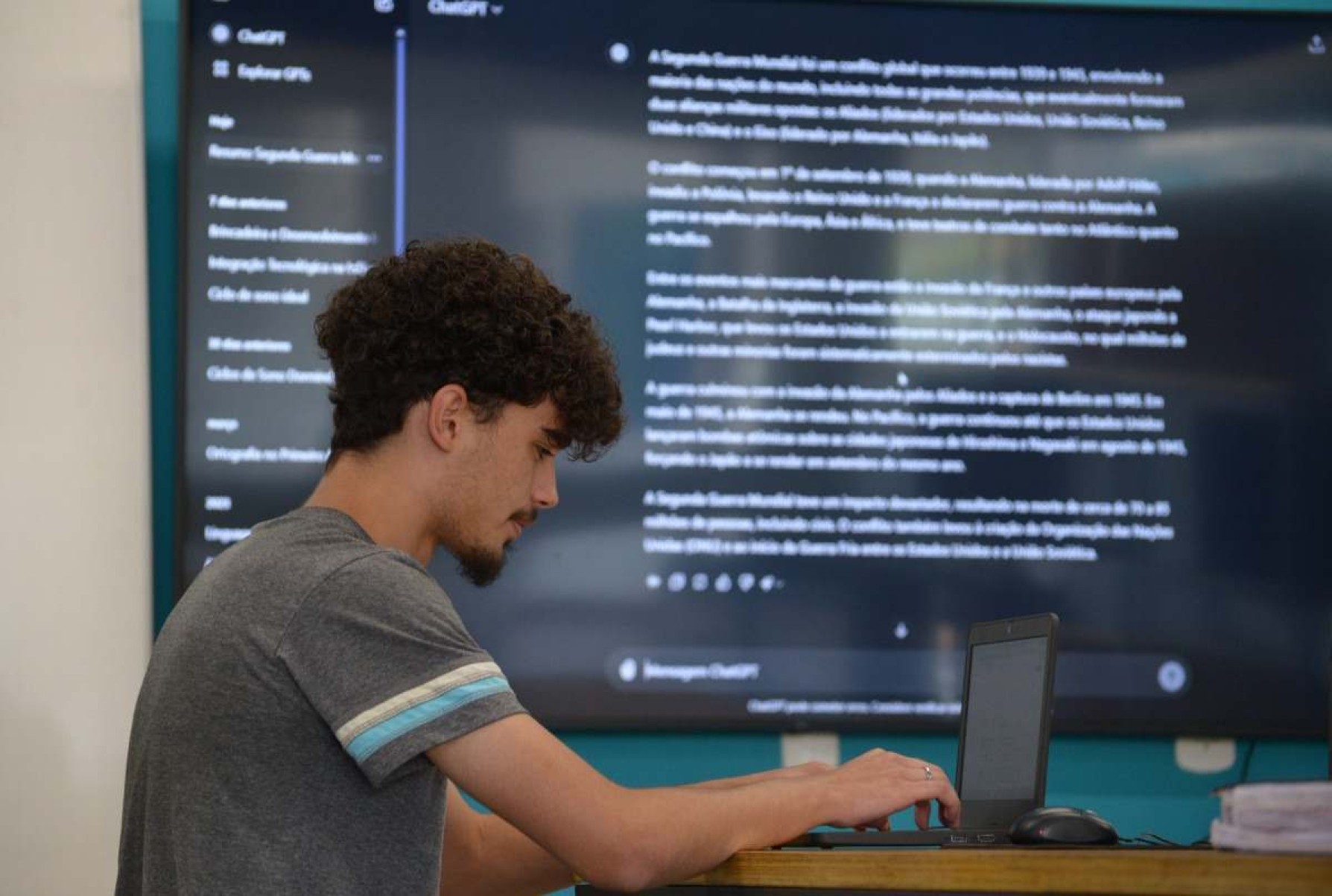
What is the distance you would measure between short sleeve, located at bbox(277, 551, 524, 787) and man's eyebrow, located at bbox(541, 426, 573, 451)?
32 centimetres

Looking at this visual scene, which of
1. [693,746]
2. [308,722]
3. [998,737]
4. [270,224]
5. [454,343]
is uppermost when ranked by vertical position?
[270,224]

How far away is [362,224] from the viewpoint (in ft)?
9.30

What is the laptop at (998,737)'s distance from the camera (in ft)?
5.56

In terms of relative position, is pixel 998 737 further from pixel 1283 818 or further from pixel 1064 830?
pixel 1283 818

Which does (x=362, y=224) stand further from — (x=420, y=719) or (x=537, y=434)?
(x=420, y=719)

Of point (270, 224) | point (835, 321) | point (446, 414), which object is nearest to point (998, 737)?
point (446, 414)

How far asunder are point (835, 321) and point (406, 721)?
5.34ft

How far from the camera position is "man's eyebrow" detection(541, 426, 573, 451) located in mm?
1757

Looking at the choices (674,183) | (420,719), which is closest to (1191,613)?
(674,183)

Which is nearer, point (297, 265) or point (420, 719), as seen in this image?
point (420, 719)

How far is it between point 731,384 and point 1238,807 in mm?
1758

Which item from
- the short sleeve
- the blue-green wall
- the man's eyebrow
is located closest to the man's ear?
the man's eyebrow

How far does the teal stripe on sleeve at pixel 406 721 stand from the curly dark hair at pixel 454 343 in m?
0.36

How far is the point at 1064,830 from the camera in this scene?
59.2 inches
